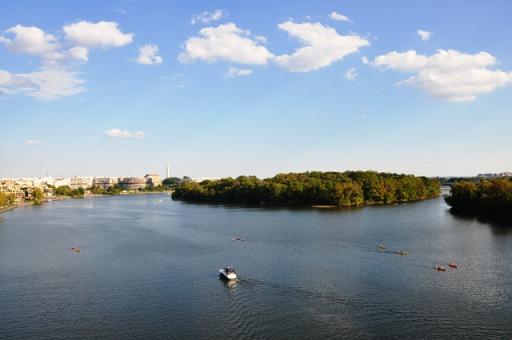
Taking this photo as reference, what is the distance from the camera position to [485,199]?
66.6 metres

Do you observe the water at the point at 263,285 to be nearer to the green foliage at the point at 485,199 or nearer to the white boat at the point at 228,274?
the white boat at the point at 228,274

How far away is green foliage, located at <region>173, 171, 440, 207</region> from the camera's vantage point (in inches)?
3671

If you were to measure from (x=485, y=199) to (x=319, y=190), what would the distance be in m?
34.0

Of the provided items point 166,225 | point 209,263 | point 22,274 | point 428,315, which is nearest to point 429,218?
point 166,225

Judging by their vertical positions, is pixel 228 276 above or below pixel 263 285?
above

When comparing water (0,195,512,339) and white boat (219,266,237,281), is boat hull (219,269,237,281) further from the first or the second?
water (0,195,512,339)

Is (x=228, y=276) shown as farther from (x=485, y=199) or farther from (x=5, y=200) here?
(x=5, y=200)

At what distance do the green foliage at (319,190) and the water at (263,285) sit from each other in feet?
125

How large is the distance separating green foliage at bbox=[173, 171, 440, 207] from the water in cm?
3809

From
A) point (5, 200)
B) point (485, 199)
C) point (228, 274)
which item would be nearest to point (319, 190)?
point (485, 199)

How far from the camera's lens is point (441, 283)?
99.8 feet

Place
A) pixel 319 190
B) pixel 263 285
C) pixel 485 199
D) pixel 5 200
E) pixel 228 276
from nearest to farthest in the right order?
1. pixel 263 285
2. pixel 228 276
3. pixel 485 199
4. pixel 319 190
5. pixel 5 200

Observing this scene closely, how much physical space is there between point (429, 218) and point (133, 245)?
41186 millimetres

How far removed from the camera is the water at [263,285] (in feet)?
76.0
